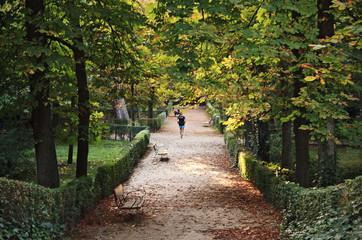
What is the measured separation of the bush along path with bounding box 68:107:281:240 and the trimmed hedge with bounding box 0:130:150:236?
0.45 meters

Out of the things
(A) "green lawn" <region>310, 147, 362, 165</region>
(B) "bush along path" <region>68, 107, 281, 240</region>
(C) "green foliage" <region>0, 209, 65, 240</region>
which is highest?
(C) "green foliage" <region>0, 209, 65, 240</region>

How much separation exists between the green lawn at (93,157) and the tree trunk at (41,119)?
5.52 metres

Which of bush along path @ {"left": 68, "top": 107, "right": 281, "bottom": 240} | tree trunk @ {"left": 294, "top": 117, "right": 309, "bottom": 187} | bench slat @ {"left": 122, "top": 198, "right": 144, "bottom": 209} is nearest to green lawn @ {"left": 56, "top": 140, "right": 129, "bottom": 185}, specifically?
bush along path @ {"left": 68, "top": 107, "right": 281, "bottom": 240}

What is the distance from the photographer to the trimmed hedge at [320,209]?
5.39m

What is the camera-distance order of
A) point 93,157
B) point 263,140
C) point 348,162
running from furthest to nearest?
1. point 93,157
2. point 348,162
3. point 263,140

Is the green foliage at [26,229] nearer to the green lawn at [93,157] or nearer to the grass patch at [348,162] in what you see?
the green lawn at [93,157]

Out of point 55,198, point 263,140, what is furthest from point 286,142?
point 55,198

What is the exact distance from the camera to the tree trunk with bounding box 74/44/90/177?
10.2 meters

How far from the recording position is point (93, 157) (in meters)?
21.7

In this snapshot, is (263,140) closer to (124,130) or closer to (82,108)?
Result: (82,108)

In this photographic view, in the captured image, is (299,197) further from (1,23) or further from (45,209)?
(1,23)

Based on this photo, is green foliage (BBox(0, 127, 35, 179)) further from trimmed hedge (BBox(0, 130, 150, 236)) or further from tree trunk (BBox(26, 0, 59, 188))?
tree trunk (BBox(26, 0, 59, 188))

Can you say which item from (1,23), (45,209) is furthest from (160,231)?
(1,23)

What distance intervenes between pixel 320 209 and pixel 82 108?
6775mm
